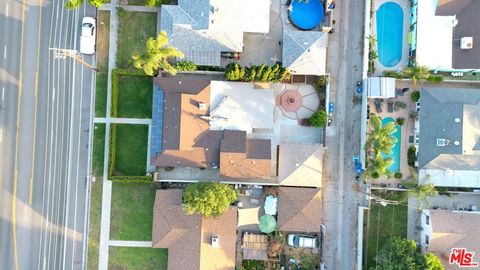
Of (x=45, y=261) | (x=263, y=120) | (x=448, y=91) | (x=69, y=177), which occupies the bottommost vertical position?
(x=45, y=261)

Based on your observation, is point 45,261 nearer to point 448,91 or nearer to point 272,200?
point 272,200

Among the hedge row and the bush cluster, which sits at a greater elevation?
the bush cluster

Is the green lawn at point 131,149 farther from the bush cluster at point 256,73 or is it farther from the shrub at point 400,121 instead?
the shrub at point 400,121

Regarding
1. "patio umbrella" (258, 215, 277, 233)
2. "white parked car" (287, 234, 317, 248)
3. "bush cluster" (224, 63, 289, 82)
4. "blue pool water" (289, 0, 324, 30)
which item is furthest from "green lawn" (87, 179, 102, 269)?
"blue pool water" (289, 0, 324, 30)

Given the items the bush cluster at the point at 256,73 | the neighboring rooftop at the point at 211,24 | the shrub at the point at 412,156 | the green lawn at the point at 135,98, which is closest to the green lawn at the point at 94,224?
the green lawn at the point at 135,98

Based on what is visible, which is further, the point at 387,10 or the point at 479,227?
the point at 387,10

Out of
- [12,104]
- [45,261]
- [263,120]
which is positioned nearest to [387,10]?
[263,120]

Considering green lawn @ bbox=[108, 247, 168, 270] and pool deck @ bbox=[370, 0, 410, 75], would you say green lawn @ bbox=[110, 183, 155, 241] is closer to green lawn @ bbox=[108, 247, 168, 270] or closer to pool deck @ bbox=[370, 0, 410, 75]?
green lawn @ bbox=[108, 247, 168, 270]
